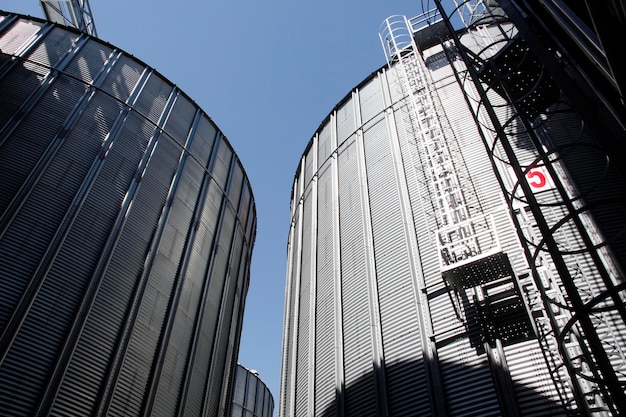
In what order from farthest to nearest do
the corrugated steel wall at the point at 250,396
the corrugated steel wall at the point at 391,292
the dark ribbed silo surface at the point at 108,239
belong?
1. the corrugated steel wall at the point at 250,396
2. the dark ribbed silo surface at the point at 108,239
3. the corrugated steel wall at the point at 391,292

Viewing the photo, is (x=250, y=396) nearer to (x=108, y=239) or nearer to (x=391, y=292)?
(x=108, y=239)

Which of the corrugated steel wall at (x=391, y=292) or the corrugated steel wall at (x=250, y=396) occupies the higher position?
the corrugated steel wall at (x=250, y=396)

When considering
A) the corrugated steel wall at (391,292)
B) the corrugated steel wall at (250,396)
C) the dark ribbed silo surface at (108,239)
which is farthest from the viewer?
the corrugated steel wall at (250,396)

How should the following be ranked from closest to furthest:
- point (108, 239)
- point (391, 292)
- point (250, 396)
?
point (391, 292) < point (108, 239) < point (250, 396)

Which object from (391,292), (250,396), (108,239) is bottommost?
(391,292)

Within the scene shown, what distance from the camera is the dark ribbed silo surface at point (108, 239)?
1180 cm

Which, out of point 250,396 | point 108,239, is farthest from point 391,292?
point 250,396

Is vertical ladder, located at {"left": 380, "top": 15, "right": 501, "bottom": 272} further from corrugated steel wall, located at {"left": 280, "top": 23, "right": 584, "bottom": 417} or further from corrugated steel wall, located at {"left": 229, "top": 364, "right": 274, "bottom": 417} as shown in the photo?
corrugated steel wall, located at {"left": 229, "top": 364, "right": 274, "bottom": 417}

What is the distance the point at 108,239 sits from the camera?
14445mm

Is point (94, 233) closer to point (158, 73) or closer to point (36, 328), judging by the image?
point (36, 328)

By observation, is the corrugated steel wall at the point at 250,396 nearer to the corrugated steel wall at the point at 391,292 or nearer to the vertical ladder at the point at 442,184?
the corrugated steel wall at the point at 391,292

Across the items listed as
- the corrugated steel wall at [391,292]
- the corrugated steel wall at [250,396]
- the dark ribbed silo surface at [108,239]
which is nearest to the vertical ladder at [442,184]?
the corrugated steel wall at [391,292]

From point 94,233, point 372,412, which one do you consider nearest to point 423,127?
point 372,412

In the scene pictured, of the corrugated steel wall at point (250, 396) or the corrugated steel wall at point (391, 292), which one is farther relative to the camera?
the corrugated steel wall at point (250, 396)
